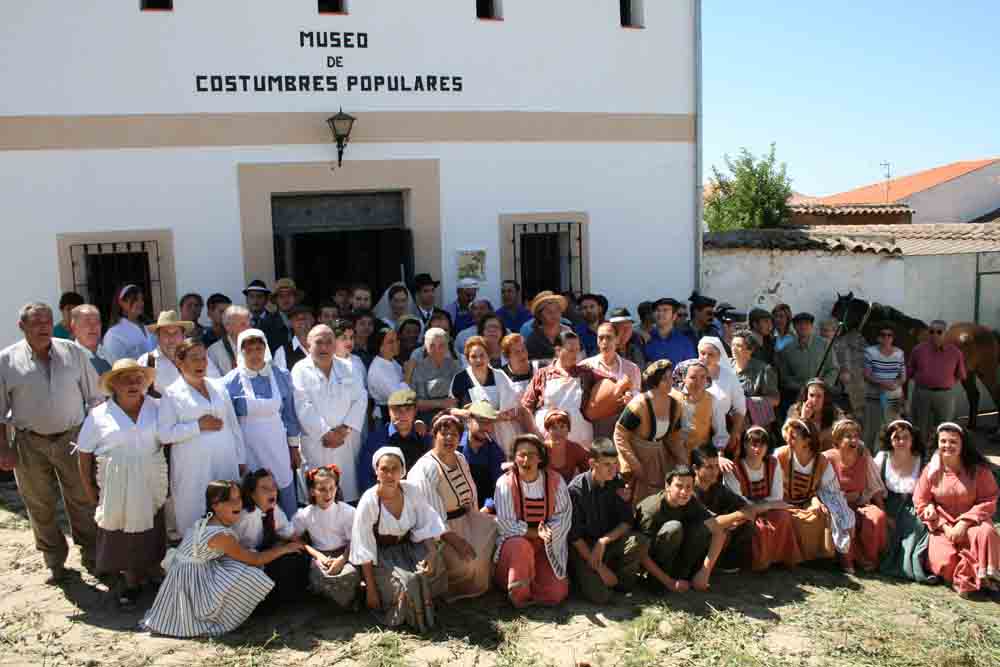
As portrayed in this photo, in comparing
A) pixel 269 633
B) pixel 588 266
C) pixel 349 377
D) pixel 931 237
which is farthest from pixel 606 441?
pixel 931 237

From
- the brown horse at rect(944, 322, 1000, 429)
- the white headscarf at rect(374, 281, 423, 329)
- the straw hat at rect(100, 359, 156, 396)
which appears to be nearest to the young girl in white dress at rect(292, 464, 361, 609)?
the straw hat at rect(100, 359, 156, 396)

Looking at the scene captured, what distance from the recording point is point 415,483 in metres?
5.37

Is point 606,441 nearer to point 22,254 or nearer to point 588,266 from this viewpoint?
point 588,266

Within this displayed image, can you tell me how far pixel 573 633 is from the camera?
5.01m

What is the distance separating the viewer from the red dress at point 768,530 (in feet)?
19.4

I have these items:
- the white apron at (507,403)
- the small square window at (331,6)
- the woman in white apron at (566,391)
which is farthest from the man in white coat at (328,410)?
the small square window at (331,6)

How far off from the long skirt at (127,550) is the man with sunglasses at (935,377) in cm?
720

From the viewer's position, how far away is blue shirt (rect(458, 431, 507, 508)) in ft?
19.1

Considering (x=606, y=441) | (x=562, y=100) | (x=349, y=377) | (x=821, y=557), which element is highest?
(x=562, y=100)

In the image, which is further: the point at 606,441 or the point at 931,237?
the point at 931,237

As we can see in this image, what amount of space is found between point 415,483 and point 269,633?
1157 mm

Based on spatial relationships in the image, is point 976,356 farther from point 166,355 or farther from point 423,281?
point 166,355

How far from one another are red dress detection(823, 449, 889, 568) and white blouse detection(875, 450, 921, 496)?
0.13 metres

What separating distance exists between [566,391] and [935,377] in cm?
463
